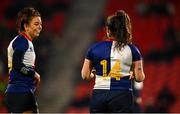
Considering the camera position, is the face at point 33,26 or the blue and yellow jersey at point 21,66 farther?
the face at point 33,26

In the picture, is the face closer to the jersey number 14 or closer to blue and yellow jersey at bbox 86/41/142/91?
blue and yellow jersey at bbox 86/41/142/91

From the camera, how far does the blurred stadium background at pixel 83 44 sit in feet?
51.7

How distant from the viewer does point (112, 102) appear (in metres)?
5.35

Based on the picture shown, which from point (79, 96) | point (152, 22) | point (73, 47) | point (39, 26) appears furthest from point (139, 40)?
point (39, 26)

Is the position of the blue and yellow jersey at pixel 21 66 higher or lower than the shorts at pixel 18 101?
higher

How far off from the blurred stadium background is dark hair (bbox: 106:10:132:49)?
Answer: 945 cm

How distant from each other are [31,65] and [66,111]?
999cm

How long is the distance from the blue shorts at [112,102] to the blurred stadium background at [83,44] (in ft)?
31.1

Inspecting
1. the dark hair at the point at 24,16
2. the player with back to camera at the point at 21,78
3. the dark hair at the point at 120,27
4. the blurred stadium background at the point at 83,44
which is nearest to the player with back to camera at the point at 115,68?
the dark hair at the point at 120,27

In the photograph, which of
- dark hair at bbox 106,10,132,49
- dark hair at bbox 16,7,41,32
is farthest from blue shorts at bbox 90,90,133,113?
dark hair at bbox 16,7,41,32

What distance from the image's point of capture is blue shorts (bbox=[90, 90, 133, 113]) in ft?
17.5

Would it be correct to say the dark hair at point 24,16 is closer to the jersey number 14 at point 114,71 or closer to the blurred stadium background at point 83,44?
the jersey number 14 at point 114,71

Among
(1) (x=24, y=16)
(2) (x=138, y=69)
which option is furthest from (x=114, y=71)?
(1) (x=24, y=16)

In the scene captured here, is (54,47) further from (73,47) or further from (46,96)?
(46,96)
